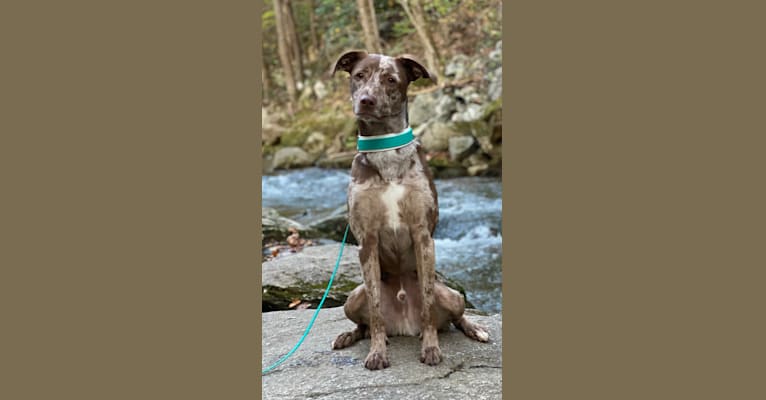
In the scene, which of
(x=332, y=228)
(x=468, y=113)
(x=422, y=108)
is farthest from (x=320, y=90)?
(x=332, y=228)

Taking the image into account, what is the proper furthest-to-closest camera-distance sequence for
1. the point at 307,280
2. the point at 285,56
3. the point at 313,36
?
1. the point at 313,36
2. the point at 285,56
3. the point at 307,280

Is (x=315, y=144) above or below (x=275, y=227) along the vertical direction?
above

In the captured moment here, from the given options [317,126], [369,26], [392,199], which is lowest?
[392,199]

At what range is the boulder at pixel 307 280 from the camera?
5.63 metres

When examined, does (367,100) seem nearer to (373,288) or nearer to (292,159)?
(373,288)

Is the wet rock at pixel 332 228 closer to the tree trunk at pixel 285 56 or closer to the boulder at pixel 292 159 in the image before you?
the boulder at pixel 292 159

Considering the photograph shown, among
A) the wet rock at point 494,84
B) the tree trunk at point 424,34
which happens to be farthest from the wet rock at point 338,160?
the wet rock at point 494,84

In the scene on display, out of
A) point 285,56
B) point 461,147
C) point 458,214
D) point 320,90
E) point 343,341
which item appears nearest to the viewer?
point 343,341

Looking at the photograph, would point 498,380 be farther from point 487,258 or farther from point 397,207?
point 487,258

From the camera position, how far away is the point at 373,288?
3.98 meters

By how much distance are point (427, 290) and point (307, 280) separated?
6.85 ft

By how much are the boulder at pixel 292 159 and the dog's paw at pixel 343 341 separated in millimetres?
10616

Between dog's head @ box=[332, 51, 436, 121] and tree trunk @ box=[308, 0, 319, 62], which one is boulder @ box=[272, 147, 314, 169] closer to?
tree trunk @ box=[308, 0, 319, 62]

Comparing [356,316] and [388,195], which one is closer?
[388,195]
